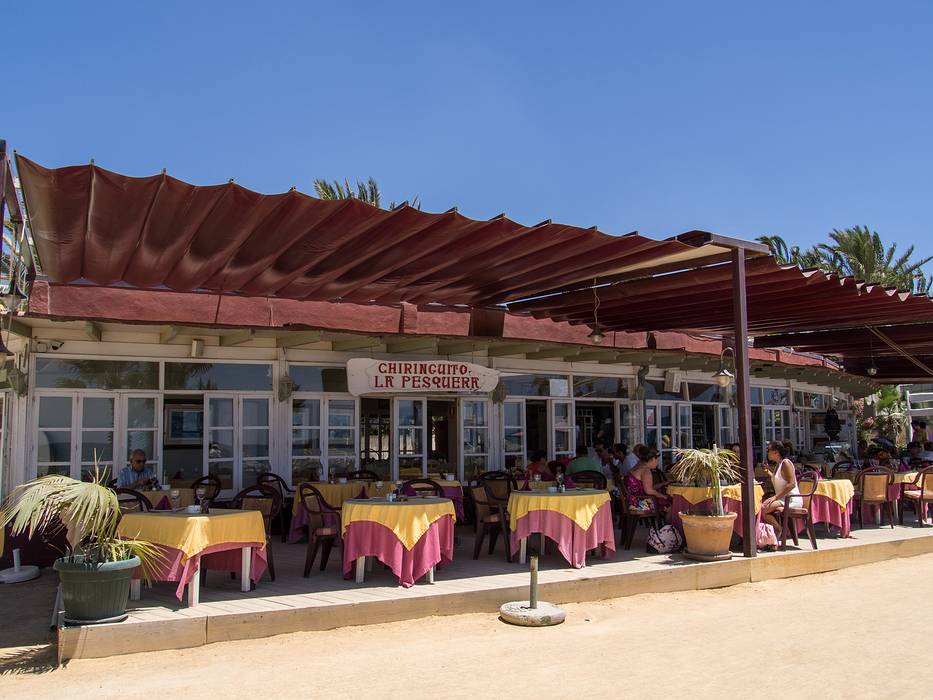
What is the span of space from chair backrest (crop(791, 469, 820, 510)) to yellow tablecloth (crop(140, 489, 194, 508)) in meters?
6.92

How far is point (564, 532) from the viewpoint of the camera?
7.59 metres

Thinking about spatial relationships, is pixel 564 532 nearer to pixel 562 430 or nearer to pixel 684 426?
pixel 562 430

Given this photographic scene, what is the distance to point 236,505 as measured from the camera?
9.01 metres

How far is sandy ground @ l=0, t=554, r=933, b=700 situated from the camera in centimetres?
463

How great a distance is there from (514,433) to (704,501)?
480 centimetres

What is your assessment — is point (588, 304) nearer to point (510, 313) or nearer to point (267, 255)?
point (510, 313)

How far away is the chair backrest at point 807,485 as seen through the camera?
9.06 meters

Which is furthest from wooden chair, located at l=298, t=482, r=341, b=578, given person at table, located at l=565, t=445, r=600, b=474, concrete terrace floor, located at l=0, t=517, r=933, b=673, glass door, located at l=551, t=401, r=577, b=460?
glass door, located at l=551, t=401, r=577, b=460

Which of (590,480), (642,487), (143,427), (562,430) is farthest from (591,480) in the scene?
(143,427)

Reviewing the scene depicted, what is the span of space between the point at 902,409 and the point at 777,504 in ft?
87.2

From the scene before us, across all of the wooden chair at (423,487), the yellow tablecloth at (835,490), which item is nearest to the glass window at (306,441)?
the wooden chair at (423,487)

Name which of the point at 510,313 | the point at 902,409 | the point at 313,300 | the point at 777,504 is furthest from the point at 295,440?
the point at 902,409

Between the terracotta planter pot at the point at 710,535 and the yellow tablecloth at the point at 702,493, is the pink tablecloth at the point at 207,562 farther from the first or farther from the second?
the yellow tablecloth at the point at 702,493

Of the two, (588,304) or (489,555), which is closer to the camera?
(489,555)
